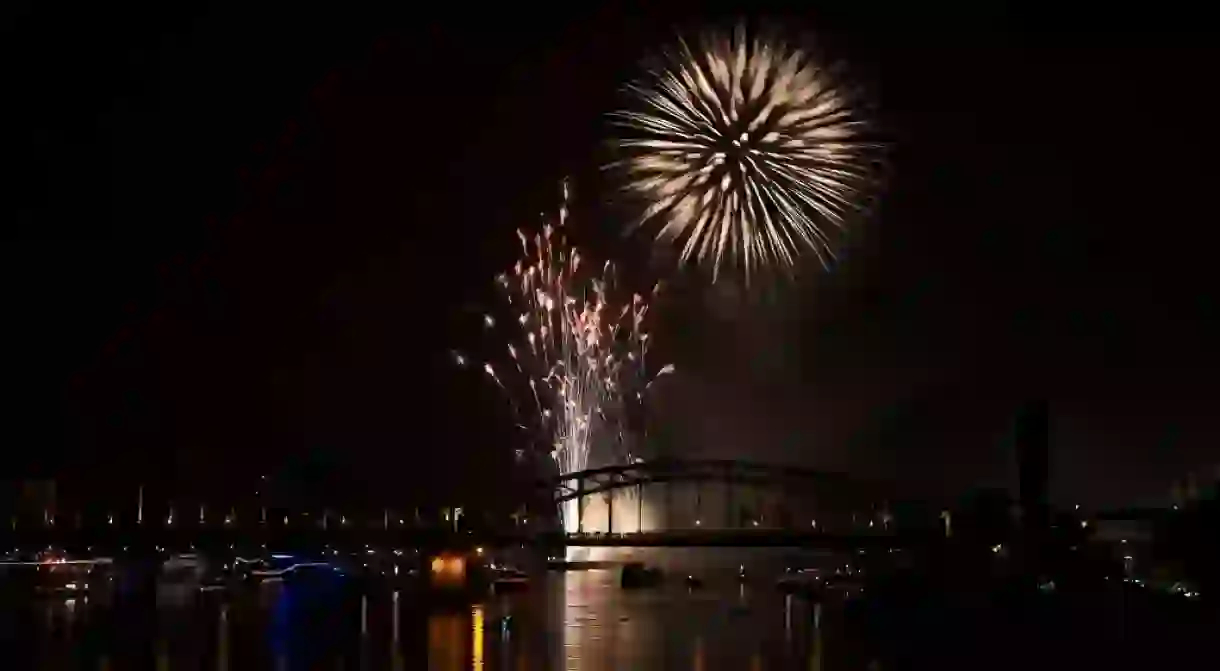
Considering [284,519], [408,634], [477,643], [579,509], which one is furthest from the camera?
[579,509]

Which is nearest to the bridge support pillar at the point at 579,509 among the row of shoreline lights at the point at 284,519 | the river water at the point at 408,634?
the row of shoreline lights at the point at 284,519

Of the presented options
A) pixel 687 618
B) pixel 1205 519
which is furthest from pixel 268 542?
pixel 1205 519

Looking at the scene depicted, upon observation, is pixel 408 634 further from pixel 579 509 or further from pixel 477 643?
pixel 579 509

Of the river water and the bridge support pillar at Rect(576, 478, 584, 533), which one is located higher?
the bridge support pillar at Rect(576, 478, 584, 533)

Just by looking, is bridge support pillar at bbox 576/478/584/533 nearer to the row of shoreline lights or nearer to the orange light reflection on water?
the row of shoreline lights

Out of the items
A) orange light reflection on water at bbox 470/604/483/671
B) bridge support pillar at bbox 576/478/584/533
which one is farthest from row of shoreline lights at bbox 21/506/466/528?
orange light reflection on water at bbox 470/604/483/671

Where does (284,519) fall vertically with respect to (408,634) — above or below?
above

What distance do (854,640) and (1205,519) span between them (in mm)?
50463

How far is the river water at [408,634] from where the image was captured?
3366 centimetres

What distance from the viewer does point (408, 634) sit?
41562 mm

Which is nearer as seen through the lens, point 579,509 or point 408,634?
point 408,634

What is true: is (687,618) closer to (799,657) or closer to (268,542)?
(799,657)

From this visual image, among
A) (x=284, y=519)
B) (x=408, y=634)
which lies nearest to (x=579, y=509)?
(x=284, y=519)

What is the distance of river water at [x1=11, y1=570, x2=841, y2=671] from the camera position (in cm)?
3366
